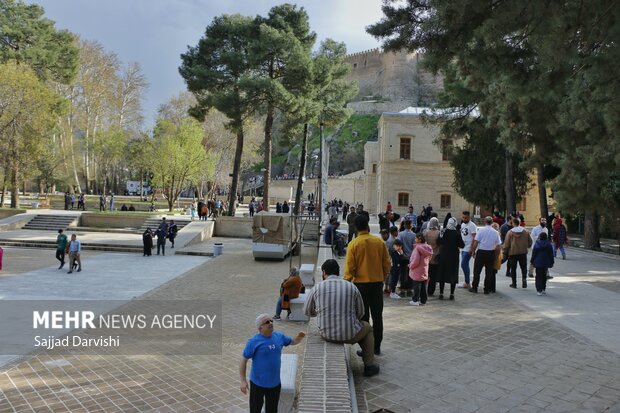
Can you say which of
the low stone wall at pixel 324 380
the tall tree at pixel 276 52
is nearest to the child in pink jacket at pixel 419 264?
the low stone wall at pixel 324 380

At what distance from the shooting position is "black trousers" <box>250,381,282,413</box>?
13.1 feet

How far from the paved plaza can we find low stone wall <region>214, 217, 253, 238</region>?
17539 mm

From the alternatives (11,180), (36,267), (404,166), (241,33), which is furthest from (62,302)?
(404,166)

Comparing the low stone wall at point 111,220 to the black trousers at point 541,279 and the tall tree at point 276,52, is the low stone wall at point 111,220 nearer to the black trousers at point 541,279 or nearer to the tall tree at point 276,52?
the tall tree at point 276,52

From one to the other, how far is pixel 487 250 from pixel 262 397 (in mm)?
7248

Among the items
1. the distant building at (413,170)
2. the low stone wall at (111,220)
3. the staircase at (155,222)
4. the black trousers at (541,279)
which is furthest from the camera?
the distant building at (413,170)

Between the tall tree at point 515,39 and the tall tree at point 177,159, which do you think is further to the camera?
the tall tree at point 177,159

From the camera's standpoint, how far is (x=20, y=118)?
2955cm

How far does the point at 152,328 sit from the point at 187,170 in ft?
99.0

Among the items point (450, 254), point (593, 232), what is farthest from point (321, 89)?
point (450, 254)

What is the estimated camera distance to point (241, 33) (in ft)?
95.5

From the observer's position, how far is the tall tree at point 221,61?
92.0ft

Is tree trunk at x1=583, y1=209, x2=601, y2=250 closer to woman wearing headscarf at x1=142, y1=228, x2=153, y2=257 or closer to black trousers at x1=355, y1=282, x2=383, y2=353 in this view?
woman wearing headscarf at x1=142, y1=228, x2=153, y2=257

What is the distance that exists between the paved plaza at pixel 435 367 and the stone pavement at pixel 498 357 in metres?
0.02
